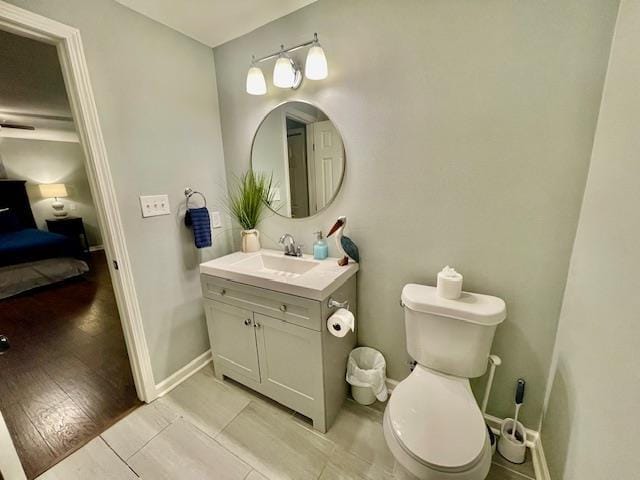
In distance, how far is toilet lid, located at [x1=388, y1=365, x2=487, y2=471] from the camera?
0.83 metres

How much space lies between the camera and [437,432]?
892mm

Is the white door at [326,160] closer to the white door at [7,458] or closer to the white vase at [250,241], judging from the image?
the white vase at [250,241]

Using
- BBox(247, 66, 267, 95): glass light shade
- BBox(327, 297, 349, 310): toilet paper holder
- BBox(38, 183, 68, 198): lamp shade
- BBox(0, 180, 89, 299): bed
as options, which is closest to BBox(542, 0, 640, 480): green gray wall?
BBox(327, 297, 349, 310): toilet paper holder

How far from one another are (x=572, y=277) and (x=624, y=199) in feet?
1.39

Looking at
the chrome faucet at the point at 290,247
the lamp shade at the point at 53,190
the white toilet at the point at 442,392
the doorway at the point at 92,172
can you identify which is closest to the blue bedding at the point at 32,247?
the lamp shade at the point at 53,190

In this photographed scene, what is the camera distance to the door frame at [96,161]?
106cm

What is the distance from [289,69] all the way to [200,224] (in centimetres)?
109

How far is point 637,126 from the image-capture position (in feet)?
2.25

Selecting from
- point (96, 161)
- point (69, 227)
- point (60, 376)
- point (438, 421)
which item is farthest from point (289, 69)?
point (69, 227)

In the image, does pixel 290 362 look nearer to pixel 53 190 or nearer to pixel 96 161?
pixel 96 161

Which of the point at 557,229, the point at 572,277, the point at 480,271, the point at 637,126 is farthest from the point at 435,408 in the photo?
the point at 637,126

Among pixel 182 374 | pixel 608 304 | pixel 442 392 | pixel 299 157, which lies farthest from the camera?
pixel 182 374

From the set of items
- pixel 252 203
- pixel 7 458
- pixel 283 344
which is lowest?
pixel 7 458

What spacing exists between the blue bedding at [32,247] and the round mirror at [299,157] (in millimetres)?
3574
